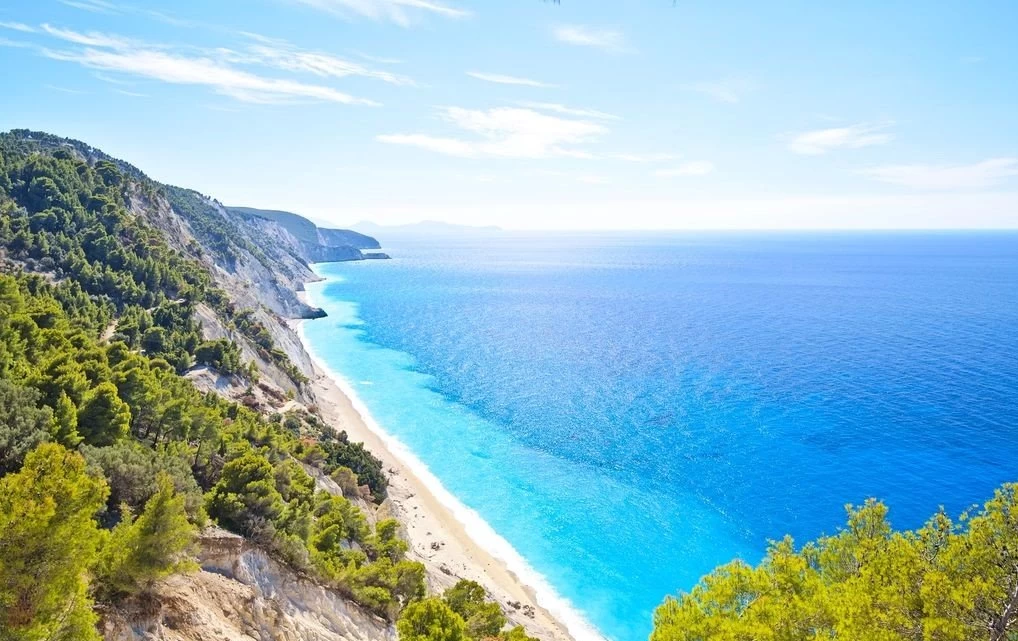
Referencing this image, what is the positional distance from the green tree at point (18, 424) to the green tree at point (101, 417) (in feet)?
8.50

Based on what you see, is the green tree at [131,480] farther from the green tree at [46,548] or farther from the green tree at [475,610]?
the green tree at [475,610]

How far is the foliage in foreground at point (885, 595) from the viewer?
14430 millimetres

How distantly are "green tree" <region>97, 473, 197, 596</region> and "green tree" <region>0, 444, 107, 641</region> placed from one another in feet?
9.28

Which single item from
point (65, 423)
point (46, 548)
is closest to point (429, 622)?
point (46, 548)

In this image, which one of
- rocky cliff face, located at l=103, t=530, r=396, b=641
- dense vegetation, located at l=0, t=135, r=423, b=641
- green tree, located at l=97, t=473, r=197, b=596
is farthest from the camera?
rocky cliff face, located at l=103, t=530, r=396, b=641

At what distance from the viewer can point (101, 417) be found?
29.3 metres

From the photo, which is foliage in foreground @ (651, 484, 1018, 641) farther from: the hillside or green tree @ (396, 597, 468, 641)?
the hillside

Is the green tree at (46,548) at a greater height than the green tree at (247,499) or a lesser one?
greater

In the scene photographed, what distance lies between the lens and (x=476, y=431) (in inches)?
3024

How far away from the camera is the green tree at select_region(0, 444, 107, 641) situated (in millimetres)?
13609

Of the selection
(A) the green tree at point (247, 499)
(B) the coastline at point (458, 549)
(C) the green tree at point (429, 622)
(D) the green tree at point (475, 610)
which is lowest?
A: (B) the coastline at point (458, 549)

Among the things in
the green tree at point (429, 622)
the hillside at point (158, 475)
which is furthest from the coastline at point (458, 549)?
the green tree at point (429, 622)

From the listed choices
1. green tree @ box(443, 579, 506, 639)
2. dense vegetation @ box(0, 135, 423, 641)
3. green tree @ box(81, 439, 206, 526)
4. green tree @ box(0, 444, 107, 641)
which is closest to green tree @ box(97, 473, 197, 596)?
dense vegetation @ box(0, 135, 423, 641)

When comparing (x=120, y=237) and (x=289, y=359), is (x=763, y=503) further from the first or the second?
(x=120, y=237)
